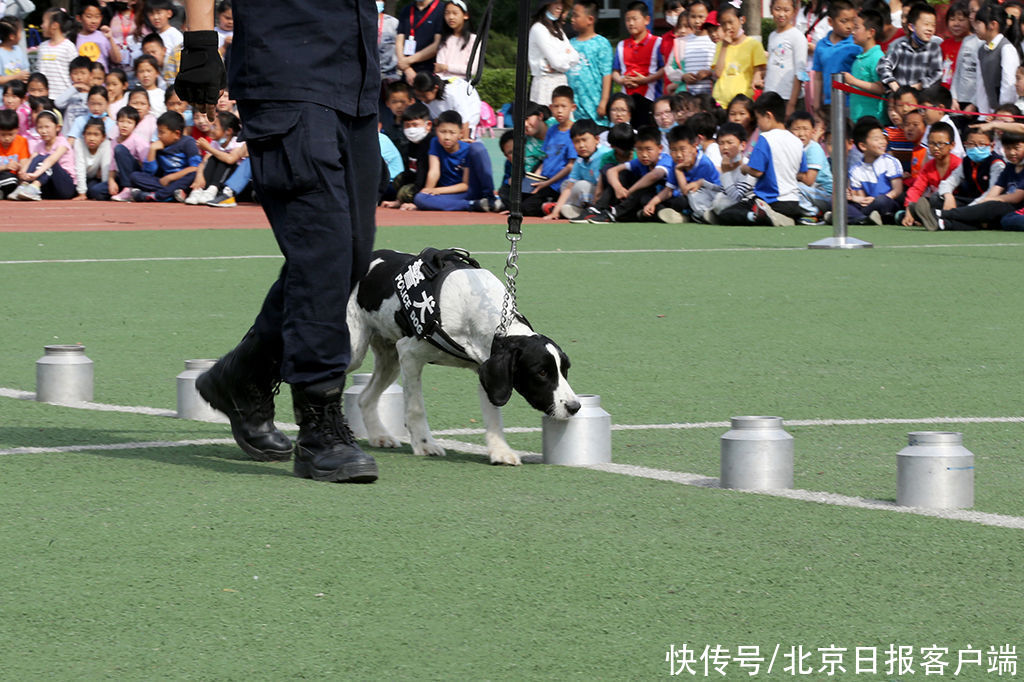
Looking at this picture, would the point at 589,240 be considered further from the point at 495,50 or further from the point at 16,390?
the point at 495,50

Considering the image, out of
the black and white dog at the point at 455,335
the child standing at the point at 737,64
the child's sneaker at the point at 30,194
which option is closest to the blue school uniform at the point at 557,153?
the child standing at the point at 737,64

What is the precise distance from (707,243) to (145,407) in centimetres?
861

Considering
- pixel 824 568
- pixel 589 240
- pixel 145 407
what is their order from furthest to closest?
1. pixel 589 240
2. pixel 145 407
3. pixel 824 568

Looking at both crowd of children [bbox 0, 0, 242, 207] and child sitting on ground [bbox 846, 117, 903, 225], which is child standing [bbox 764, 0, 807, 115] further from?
crowd of children [bbox 0, 0, 242, 207]

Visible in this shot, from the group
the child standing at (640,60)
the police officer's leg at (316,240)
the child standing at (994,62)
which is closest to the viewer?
the police officer's leg at (316,240)

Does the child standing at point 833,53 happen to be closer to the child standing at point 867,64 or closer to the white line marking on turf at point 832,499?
the child standing at point 867,64

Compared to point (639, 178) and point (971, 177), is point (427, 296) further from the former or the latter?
point (639, 178)

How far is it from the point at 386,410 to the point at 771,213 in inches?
437

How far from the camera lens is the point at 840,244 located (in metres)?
13.5

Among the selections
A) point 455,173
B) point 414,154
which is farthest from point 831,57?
point 414,154

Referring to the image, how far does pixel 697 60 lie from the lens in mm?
19125

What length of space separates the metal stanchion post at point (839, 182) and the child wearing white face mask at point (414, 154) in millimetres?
6740

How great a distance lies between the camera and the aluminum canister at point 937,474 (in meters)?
4.25

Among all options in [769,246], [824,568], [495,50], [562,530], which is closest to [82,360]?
[562,530]
